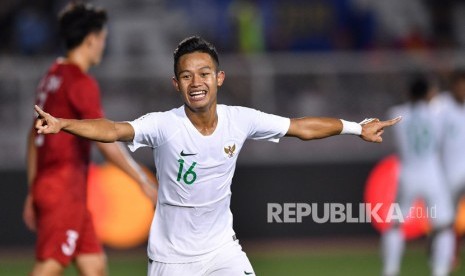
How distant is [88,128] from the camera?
19.0 feet

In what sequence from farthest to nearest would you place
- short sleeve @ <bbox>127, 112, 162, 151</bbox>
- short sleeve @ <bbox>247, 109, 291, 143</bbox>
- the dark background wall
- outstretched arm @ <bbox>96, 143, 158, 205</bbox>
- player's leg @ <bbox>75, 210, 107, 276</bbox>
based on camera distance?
the dark background wall, player's leg @ <bbox>75, 210, 107, 276</bbox>, outstretched arm @ <bbox>96, 143, 158, 205</bbox>, short sleeve @ <bbox>247, 109, 291, 143</bbox>, short sleeve @ <bbox>127, 112, 162, 151</bbox>

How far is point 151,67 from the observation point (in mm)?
14031

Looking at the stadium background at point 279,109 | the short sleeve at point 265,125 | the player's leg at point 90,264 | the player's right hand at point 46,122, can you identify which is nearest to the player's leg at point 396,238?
the stadium background at point 279,109

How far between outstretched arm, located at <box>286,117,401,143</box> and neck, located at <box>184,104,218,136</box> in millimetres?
518

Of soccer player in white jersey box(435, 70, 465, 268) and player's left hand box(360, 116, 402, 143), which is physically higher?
soccer player in white jersey box(435, 70, 465, 268)

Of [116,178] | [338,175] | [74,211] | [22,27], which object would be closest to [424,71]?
[338,175]

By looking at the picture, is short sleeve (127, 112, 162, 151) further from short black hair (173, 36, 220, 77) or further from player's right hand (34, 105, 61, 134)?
player's right hand (34, 105, 61, 134)

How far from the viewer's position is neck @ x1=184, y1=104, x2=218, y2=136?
613cm

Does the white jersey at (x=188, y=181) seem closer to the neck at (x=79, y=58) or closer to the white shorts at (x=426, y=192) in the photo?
the neck at (x=79, y=58)

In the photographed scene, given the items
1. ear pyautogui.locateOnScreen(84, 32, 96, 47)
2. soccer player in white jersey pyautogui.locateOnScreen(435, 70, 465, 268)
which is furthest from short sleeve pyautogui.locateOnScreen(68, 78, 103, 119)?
soccer player in white jersey pyautogui.locateOnScreen(435, 70, 465, 268)

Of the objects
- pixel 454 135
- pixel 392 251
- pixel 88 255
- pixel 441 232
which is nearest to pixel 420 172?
pixel 441 232

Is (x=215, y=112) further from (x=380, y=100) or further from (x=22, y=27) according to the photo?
(x=22, y=27)

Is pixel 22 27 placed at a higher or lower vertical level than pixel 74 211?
higher

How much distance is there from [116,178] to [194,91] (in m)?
7.68
